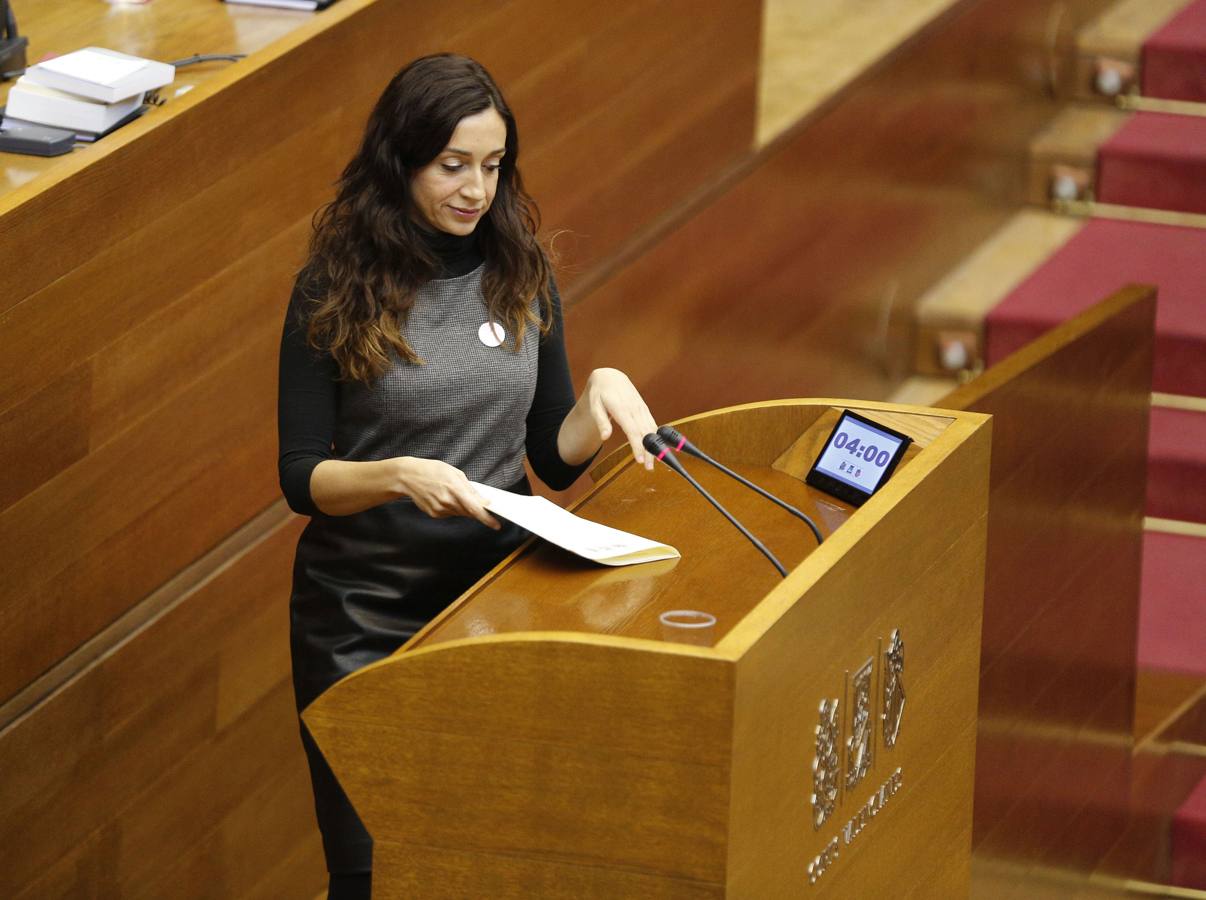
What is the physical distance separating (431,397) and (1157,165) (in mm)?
1902

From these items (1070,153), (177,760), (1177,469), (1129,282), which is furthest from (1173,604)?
(177,760)

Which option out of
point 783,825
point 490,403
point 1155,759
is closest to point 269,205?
point 490,403

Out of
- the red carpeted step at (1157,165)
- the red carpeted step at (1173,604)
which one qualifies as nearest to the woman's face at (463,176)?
the red carpeted step at (1173,604)

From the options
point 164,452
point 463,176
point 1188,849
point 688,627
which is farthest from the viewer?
point 1188,849

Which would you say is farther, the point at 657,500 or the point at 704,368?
the point at 704,368

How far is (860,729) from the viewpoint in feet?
3.79

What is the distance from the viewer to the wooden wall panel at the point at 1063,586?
1869mm

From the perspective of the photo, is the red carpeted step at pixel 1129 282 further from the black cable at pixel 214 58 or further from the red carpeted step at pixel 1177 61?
the black cable at pixel 214 58

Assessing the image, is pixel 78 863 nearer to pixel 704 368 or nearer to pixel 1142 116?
pixel 704 368

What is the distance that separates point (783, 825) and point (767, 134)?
1.67 m

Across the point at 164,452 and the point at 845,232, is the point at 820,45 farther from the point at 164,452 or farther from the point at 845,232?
the point at 164,452

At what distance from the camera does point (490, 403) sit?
1.23 metres

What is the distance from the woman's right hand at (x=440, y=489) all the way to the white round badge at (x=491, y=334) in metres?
0.14

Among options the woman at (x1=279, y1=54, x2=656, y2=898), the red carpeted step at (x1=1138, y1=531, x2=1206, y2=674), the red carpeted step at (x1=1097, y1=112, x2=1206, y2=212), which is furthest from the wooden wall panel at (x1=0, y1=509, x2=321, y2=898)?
the red carpeted step at (x1=1097, y1=112, x2=1206, y2=212)
